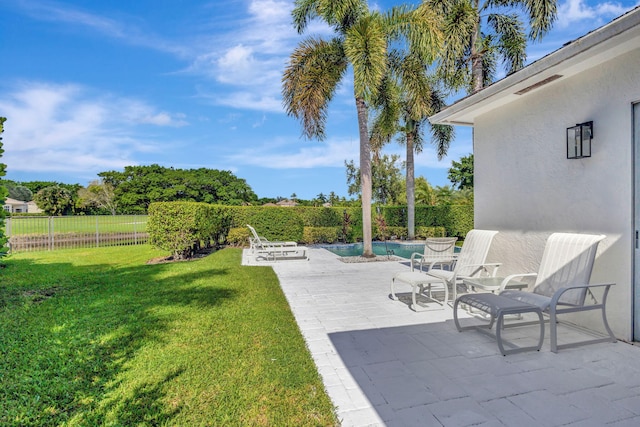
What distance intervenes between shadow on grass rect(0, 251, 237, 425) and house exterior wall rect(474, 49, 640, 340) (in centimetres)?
519

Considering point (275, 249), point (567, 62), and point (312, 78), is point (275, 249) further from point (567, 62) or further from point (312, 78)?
point (567, 62)

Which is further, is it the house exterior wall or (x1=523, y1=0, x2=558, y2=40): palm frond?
(x1=523, y1=0, x2=558, y2=40): palm frond

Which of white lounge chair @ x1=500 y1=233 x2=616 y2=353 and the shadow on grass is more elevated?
white lounge chair @ x1=500 y1=233 x2=616 y2=353

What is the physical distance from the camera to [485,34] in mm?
14969

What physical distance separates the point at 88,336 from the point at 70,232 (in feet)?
54.0

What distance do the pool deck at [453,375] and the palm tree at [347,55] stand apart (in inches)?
291

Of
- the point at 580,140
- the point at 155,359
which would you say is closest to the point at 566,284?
the point at 580,140

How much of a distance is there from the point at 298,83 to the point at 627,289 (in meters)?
10.4

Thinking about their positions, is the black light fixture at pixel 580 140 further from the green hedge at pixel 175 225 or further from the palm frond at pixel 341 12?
the green hedge at pixel 175 225

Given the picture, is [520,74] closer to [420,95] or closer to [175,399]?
[175,399]

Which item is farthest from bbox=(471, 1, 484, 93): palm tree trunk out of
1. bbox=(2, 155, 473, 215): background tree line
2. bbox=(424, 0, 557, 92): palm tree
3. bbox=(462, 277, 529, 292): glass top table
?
bbox=(2, 155, 473, 215): background tree line

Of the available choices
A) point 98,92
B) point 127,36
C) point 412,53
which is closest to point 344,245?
point 412,53

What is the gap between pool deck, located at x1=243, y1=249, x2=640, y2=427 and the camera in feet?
8.50

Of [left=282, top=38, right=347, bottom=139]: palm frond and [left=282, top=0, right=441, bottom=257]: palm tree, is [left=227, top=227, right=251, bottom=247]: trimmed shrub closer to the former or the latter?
[left=282, top=0, right=441, bottom=257]: palm tree
